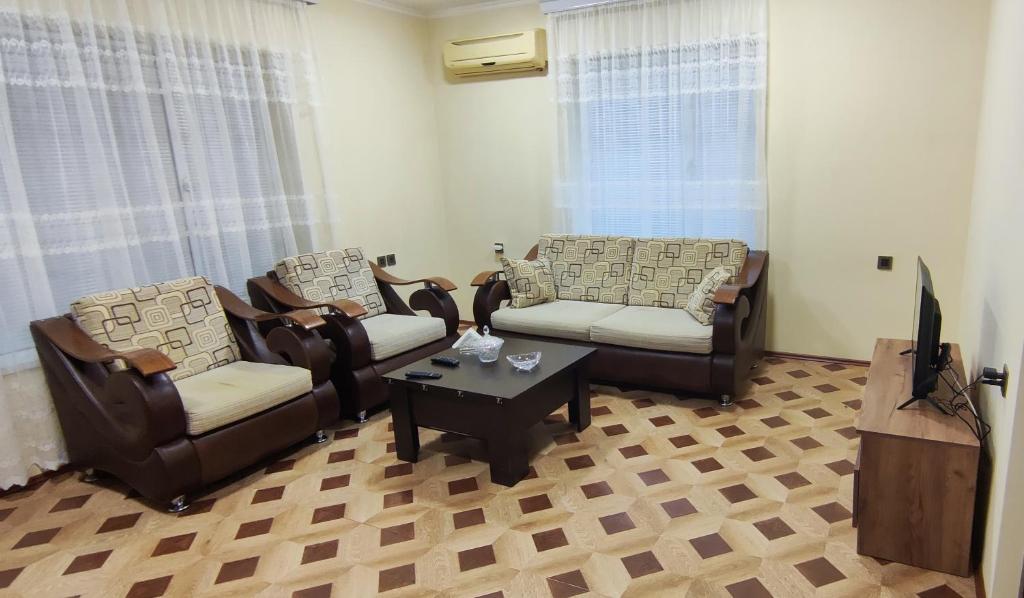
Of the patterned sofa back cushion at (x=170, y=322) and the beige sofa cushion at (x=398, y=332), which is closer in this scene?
the patterned sofa back cushion at (x=170, y=322)

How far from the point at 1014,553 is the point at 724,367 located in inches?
72.4

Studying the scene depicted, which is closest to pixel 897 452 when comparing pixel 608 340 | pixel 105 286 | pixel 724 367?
pixel 724 367

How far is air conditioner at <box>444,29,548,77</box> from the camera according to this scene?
4750mm

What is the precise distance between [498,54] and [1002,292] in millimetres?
3744

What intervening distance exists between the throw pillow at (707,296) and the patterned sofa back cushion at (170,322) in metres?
2.68

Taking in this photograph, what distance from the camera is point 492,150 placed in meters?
5.29

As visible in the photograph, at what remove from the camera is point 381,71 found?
492 centimetres

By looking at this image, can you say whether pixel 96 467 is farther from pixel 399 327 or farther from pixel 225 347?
pixel 399 327

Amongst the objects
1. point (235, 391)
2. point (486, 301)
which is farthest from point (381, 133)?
point (235, 391)

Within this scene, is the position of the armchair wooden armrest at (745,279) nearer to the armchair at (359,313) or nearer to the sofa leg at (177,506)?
the armchair at (359,313)

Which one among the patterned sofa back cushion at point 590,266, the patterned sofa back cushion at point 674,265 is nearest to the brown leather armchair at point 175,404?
the patterned sofa back cushion at point 590,266

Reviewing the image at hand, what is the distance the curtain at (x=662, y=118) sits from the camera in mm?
4160

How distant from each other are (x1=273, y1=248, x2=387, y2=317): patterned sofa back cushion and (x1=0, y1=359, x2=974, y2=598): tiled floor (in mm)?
988

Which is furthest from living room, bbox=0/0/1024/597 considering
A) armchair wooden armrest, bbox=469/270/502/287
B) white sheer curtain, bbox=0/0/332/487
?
armchair wooden armrest, bbox=469/270/502/287
